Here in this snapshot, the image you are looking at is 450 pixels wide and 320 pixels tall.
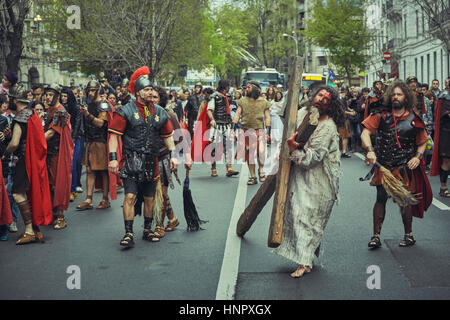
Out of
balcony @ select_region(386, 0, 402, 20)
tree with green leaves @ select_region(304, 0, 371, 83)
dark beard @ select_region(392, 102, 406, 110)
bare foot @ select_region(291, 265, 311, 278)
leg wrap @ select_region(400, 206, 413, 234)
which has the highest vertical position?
balcony @ select_region(386, 0, 402, 20)

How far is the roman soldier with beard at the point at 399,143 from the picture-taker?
23.5ft

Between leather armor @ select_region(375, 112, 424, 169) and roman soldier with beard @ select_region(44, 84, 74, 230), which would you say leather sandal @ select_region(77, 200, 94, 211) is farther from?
leather armor @ select_region(375, 112, 424, 169)

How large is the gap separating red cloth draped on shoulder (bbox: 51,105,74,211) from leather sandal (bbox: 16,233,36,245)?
89cm

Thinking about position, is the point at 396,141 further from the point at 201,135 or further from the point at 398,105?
the point at 201,135

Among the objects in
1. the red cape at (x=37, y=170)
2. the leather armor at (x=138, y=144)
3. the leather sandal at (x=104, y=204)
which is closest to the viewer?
the leather armor at (x=138, y=144)

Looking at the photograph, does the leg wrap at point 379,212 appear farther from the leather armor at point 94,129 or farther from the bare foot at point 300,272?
the leather armor at point 94,129

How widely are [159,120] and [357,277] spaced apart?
2828 mm

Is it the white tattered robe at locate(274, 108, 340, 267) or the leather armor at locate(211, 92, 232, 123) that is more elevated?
the leather armor at locate(211, 92, 232, 123)

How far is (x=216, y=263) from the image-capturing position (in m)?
6.57

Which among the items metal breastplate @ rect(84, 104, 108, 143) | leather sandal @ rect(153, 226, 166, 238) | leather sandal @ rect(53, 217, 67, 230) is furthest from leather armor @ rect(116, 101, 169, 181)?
metal breastplate @ rect(84, 104, 108, 143)

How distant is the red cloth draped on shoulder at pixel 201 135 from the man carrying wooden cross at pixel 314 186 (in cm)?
821

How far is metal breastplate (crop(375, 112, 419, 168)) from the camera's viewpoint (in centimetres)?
720

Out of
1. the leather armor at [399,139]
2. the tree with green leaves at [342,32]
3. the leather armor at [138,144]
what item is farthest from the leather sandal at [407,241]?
the tree with green leaves at [342,32]

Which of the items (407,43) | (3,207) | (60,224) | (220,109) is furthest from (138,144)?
(407,43)
